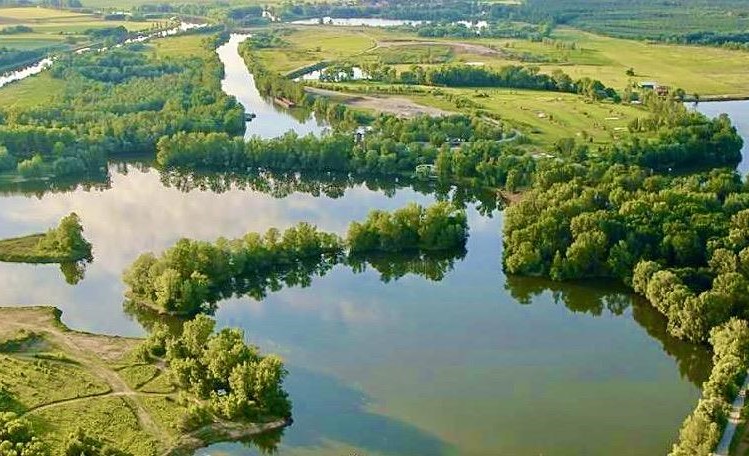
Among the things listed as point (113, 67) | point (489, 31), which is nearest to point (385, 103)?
point (113, 67)

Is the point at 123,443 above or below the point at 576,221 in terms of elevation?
below

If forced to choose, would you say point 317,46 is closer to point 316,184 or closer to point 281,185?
point 281,185

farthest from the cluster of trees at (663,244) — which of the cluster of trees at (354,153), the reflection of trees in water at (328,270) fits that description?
the cluster of trees at (354,153)

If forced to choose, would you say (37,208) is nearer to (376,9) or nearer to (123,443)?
(123,443)

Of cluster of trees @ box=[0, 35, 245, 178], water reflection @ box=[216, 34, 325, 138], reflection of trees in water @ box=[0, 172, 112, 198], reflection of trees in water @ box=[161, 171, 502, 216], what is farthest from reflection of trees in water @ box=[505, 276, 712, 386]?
cluster of trees @ box=[0, 35, 245, 178]

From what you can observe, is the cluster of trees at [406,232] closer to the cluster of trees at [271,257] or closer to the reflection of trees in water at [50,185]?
the cluster of trees at [271,257]

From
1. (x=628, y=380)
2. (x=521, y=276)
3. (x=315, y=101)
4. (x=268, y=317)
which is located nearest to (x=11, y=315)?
(x=268, y=317)
